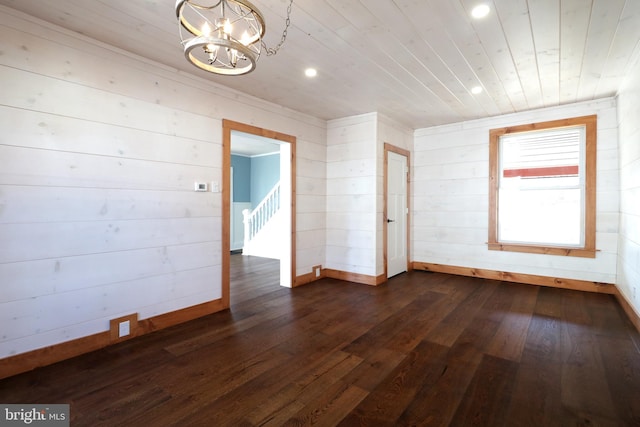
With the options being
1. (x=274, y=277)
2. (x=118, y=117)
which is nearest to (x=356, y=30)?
(x=118, y=117)

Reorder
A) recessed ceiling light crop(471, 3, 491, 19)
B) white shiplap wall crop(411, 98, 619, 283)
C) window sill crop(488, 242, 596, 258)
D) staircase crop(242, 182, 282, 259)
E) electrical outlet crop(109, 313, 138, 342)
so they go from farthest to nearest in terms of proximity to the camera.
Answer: staircase crop(242, 182, 282, 259)
window sill crop(488, 242, 596, 258)
white shiplap wall crop(411, 98, 619, 283)
electrical outlet crop(109, 313, 138, 342)
recessed ceiling light crop(471, 3, 491, 19)

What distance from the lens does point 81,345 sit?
7.79 ft

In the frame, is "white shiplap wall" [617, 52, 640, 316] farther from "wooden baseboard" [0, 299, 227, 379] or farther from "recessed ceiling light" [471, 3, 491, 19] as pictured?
"wooden baseboard" [0, 299, 227, 379]

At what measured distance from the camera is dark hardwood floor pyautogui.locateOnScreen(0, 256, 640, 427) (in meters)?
1.72

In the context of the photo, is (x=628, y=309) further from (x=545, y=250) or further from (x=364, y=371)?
(x=364, y=371)

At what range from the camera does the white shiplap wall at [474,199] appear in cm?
383

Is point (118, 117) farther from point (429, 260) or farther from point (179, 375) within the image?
point (429, 260)

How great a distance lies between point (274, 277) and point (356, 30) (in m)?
3.59

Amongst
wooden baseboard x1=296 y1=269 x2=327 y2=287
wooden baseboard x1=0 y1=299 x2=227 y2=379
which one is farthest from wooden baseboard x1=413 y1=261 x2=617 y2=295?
wooden baseboard x1=0 y1=299 x2=227 y2=379

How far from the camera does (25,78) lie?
6.97 feet

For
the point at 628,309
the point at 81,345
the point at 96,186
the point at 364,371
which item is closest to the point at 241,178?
the point at 96,186

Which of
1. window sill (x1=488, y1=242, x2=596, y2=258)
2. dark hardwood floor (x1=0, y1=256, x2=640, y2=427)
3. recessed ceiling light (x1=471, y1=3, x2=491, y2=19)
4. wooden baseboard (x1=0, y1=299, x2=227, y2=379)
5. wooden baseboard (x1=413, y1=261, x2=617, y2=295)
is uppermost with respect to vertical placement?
recessed ceiling light (x1=471, y1=3, x2=491, y2=19)

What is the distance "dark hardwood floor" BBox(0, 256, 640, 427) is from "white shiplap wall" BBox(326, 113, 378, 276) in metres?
1.13

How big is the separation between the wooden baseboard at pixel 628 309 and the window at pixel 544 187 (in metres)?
0.57
